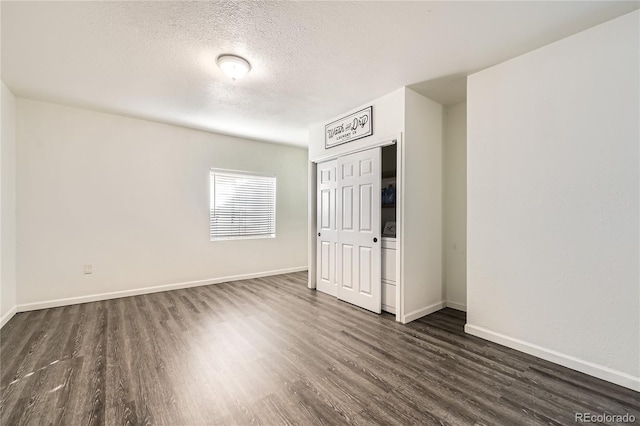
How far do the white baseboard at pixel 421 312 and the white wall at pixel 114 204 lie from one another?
10.7 ft

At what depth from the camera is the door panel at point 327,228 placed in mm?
4234

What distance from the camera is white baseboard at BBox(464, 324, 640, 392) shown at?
200 centimetres

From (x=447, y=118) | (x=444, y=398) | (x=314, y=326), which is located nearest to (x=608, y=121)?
(x=447, y=118)

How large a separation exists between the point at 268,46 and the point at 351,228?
2.47 metres

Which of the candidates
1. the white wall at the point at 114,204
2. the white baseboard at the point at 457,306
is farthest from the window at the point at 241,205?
the white baseboard at the point at 457,306

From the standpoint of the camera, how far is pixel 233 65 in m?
2.60

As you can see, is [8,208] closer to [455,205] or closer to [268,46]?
[268,46]

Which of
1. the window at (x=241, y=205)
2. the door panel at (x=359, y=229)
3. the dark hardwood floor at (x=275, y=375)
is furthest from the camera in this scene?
the window at (x=241, y=205)

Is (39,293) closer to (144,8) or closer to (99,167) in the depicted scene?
(99,167)

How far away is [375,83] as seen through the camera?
3090 millimetres

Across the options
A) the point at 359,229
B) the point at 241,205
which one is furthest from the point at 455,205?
the point at 241,205

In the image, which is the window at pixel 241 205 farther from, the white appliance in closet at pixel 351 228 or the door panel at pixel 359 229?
the door panel at pixel 359 229

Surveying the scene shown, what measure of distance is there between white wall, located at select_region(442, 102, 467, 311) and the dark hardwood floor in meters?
0.53

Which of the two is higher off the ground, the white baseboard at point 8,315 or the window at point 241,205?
the window at point 241,205
